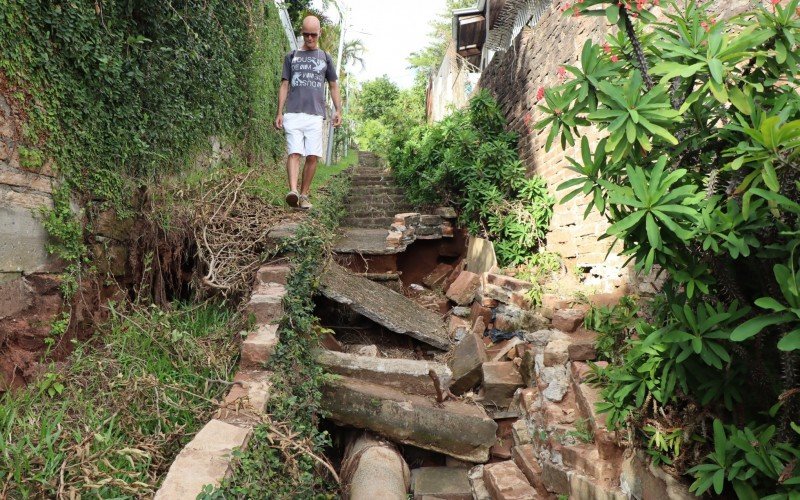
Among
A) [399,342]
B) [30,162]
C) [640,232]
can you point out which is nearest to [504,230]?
[399,342]

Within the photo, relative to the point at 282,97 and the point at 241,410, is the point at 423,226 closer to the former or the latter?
the point at 282,97

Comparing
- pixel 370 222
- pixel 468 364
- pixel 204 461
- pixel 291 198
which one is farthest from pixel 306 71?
pixel 204 461

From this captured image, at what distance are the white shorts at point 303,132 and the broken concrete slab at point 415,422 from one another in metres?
2.63

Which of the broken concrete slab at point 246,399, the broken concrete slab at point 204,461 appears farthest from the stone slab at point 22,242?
the broken concrete slab at point 204,461

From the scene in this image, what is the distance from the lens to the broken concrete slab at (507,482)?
2.71m

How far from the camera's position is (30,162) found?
2.46 m

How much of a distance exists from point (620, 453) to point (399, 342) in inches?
92.8

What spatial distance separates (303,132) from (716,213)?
13.4 ft

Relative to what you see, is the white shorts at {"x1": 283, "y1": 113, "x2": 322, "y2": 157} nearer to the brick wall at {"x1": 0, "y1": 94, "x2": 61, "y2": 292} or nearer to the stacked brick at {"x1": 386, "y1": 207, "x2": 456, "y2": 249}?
the stacked brick at {"x1": 386, "y1": 207, "x2": 456, "y2": 249}

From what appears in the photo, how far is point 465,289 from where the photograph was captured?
16.7 ft

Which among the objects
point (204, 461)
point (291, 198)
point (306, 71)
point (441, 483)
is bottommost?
point (441, 483)

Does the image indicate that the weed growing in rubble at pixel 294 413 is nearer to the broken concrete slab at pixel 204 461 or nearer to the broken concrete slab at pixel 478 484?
the broken concrete slab at pixel 204 461

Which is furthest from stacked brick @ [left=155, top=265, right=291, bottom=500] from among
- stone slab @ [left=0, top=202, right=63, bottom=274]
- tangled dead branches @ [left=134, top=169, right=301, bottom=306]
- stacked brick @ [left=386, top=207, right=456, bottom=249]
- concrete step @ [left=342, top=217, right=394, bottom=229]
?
concrete step @ [left=342, top=217, right=394, bottom=229]

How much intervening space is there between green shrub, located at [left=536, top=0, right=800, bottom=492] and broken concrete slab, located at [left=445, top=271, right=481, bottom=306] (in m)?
3.13
